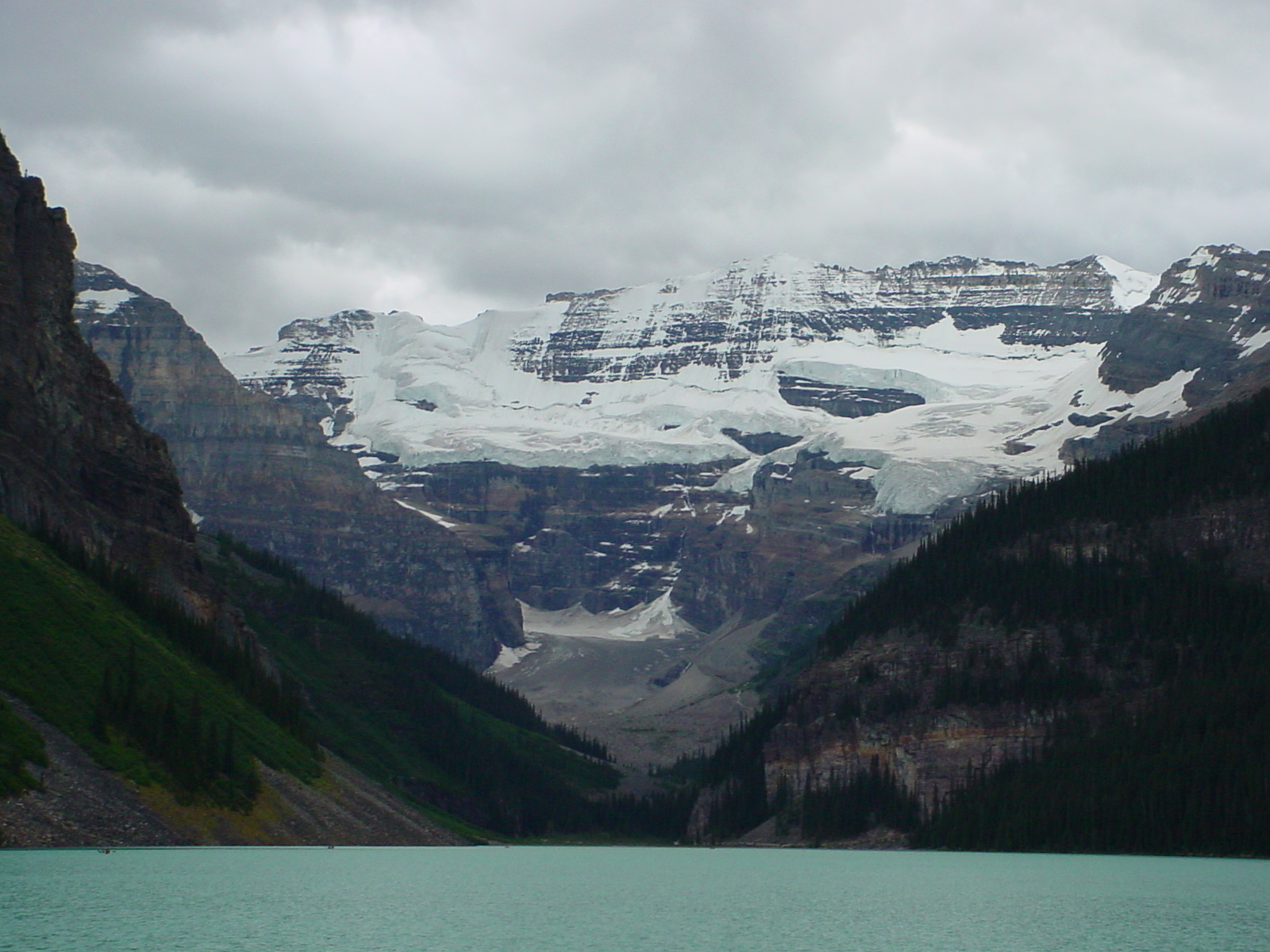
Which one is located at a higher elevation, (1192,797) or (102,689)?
(102,689)

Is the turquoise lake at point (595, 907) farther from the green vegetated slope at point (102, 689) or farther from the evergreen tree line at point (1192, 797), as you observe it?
the evergreen tree line at point (1192, 797)

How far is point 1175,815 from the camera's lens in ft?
607

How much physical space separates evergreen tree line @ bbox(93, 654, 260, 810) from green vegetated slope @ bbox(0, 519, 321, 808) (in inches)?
5.3

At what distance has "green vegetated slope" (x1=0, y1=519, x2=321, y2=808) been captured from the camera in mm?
155250

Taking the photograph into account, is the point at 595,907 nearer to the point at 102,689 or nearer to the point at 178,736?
the point at 178,736

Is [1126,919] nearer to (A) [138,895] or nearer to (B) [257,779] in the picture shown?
(A) [138,895]

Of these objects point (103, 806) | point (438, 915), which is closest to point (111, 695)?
point (103, 806)

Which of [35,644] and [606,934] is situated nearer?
[606,934]

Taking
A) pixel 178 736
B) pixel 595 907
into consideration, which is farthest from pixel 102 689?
pixel 595 907

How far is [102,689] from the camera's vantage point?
16212 cm

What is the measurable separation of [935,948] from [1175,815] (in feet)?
295

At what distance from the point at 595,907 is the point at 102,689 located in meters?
57.9

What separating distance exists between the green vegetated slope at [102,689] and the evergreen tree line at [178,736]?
0.44 feet

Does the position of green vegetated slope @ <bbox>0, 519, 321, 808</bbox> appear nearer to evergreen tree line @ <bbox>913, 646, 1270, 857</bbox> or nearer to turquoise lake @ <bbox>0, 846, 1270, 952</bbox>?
turquoise lake @ <bbox>0, 846, 1270, 952</bbox>
